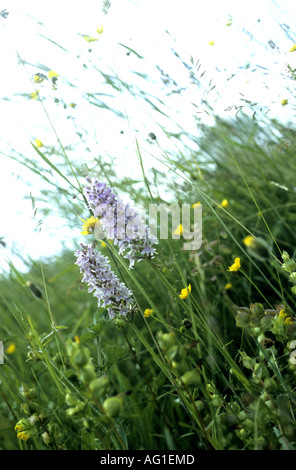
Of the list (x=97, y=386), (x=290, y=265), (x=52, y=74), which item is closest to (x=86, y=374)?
(x=97, y=386)

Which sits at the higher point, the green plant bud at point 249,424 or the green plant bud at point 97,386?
the green plant bud at point 97,386

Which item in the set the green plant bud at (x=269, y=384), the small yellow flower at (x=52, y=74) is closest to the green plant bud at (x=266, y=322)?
the green plant bud at (x=269, y=384)

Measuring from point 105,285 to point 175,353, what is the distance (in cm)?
37

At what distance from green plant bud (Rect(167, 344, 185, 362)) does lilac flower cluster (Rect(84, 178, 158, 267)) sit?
327 mm

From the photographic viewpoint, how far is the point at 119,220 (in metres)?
0.97

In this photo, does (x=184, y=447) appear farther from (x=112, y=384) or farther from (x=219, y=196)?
(x=219, y=196)

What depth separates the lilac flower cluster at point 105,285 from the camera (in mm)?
994

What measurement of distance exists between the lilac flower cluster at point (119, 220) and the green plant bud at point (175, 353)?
12.9 inches

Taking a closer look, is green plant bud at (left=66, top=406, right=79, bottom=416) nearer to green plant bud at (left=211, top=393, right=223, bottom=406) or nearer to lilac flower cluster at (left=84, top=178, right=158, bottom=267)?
green plant bud at (left=211, top=393, right=223, bottom=406)

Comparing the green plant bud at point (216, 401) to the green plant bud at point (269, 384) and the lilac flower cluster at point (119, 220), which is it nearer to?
the green plant bud at point (269, 384)

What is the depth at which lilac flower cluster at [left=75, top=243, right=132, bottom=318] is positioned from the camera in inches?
39.1

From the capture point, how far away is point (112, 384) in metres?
1.44

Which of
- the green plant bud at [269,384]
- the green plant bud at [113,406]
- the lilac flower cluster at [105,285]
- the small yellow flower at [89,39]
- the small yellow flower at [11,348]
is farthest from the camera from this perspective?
the small yellow flower at [89,39]
